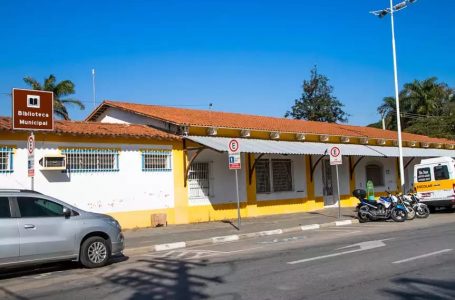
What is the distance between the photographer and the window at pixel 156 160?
18.1m

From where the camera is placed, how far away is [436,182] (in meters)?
20.8

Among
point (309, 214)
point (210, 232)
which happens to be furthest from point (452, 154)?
point (210, 232)

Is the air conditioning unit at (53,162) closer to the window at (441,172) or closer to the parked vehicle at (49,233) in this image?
the parked vehicle at (49,233)

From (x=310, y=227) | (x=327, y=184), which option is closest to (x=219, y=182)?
(x=310, y=227)

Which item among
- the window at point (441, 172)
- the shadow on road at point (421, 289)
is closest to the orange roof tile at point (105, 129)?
the window at point (441, 172)

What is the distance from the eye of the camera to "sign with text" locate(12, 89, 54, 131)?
12.7 metres

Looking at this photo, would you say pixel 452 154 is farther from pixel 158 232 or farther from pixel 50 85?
pixel 50 85

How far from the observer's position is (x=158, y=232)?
1641 centimetres

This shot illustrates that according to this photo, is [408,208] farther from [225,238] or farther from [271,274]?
[271,274]

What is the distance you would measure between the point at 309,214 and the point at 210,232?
7.48m

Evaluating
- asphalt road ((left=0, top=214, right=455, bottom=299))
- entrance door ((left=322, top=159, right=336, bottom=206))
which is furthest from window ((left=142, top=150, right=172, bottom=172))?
entrance door ((left=322, top=159, right=336, bottom=206))

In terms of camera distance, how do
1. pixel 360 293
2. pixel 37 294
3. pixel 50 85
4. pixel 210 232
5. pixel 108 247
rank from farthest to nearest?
pixel 50 85 < pixel 210 232 < pixel 108 247 < pixel 37 294 < pixel 360 293

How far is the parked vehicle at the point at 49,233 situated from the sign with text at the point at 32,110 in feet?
12.4

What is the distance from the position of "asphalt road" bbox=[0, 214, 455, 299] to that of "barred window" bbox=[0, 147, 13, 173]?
538 cm
